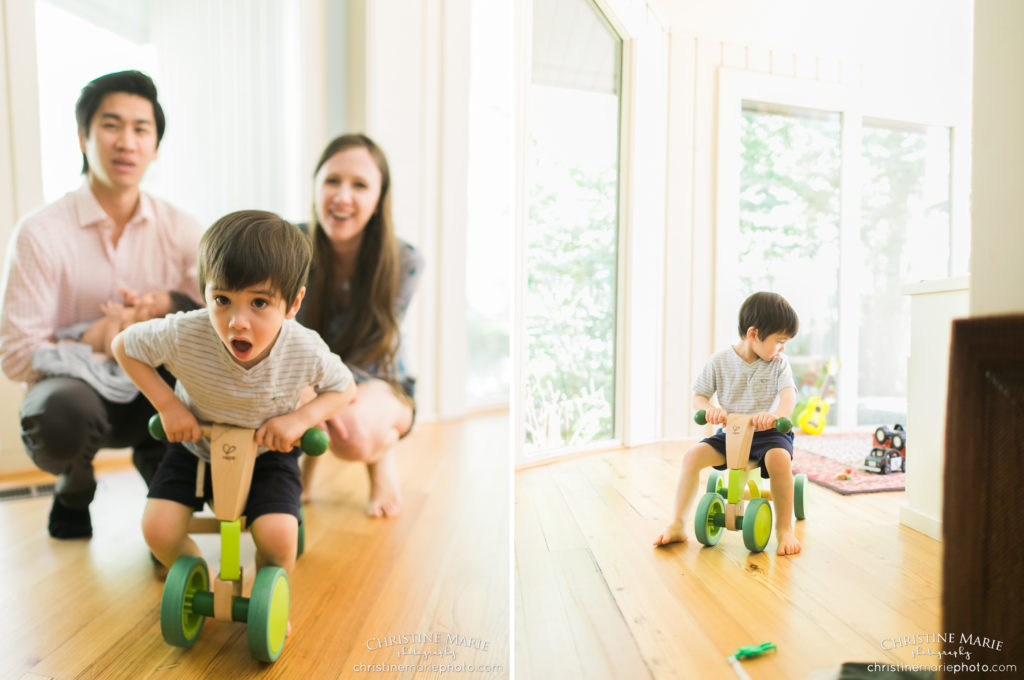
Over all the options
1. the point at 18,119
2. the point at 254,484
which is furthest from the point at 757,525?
the point at 18,119

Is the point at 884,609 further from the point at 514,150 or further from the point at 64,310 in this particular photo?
the point at 64,310

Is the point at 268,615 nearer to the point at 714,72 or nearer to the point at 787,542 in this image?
the point at 787,542

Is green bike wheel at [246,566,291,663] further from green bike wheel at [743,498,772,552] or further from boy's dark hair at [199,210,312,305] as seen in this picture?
green bike wheel at [743,498,772,552]

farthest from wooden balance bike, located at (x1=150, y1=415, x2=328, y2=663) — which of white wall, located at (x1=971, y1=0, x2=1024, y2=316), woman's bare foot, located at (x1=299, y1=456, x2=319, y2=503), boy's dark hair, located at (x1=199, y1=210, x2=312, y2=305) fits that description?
white wall, located at (x1=971, y1=0, x2=1024, y2=316)

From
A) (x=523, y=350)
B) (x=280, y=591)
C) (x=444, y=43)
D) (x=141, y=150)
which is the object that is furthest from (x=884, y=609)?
(x=444, y=43)

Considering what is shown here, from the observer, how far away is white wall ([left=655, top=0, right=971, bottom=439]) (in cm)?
79

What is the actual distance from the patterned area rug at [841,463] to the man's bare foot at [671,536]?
168 millimetres

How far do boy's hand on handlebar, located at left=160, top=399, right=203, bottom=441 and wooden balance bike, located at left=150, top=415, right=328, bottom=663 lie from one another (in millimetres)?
17

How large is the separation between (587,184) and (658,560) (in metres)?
0.52

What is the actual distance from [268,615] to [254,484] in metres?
0.24

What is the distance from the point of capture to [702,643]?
79cm

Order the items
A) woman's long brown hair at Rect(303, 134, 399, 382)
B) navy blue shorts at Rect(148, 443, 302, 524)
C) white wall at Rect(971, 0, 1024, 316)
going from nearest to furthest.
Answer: white wall at Rect(971, 0, 1024, 316) → navy blue shorts at Rect(148, 443, 302, 524) → woman's long brown hair at Rect(303, 134, 399, 382)

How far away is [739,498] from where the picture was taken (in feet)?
2.77

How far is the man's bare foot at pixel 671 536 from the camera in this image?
0.86 metres
